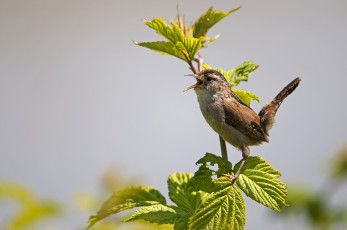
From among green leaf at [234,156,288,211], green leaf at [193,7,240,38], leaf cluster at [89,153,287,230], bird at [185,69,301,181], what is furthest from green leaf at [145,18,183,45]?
green leaf at [234,156,288,211]

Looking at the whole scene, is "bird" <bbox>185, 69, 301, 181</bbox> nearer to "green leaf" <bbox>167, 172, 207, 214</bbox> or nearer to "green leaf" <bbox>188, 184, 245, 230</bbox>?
"green leaf" <bbox>167, 172, 207, 214</bbox>

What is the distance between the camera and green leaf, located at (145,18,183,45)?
205 cm

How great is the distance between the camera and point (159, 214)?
81.3 inches

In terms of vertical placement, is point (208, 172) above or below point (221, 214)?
above

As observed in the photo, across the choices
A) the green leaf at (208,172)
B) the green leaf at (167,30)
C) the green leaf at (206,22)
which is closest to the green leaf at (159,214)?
the green leaf at (208,172)

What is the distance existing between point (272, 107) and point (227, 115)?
0.67 m

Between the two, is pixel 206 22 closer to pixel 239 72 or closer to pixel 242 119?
pixel 239 72

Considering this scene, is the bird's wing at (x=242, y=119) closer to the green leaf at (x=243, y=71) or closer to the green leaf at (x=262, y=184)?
the green leaf at (x=243, y=71)

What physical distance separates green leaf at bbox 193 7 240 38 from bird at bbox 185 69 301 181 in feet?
1.13

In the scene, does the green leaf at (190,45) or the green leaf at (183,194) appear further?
the green leaf at (183,194)

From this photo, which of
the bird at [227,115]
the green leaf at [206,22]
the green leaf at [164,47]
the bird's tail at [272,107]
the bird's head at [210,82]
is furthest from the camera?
the bird's tail at [272,107]

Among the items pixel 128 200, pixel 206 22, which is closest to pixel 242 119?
pixel 206 22

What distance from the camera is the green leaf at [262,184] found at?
72.9 inches

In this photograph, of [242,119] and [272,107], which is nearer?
[242,119]
